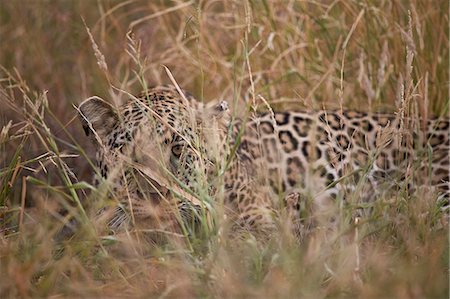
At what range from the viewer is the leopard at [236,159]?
4289 mm

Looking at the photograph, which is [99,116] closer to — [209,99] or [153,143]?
[153,143]

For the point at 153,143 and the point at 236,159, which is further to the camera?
the point at 236,159

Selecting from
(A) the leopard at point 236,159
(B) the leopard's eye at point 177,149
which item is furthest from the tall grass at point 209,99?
(B) the leopard's eye at point 177,149

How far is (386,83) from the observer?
655 centimetres

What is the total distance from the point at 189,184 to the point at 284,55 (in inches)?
88.8

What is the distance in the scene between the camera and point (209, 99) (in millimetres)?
7297

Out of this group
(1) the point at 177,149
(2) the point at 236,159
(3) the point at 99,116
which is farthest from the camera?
(2) the point at 236,159

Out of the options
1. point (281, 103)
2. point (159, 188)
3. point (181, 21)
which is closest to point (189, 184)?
point (159, 188)

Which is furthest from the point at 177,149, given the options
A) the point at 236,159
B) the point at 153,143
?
the point at 236,159

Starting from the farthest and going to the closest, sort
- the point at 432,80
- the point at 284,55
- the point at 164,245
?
the point at 284,55, the point at 432,80, the point at 164,245

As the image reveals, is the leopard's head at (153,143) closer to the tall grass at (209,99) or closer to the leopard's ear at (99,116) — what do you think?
the leopard's ear at (99,116)

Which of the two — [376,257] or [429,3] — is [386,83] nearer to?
[429,3]

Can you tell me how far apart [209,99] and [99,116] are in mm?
2226

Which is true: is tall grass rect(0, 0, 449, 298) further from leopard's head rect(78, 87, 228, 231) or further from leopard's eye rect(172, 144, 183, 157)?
leopard's eye rect(172, 144, 183, 157)
